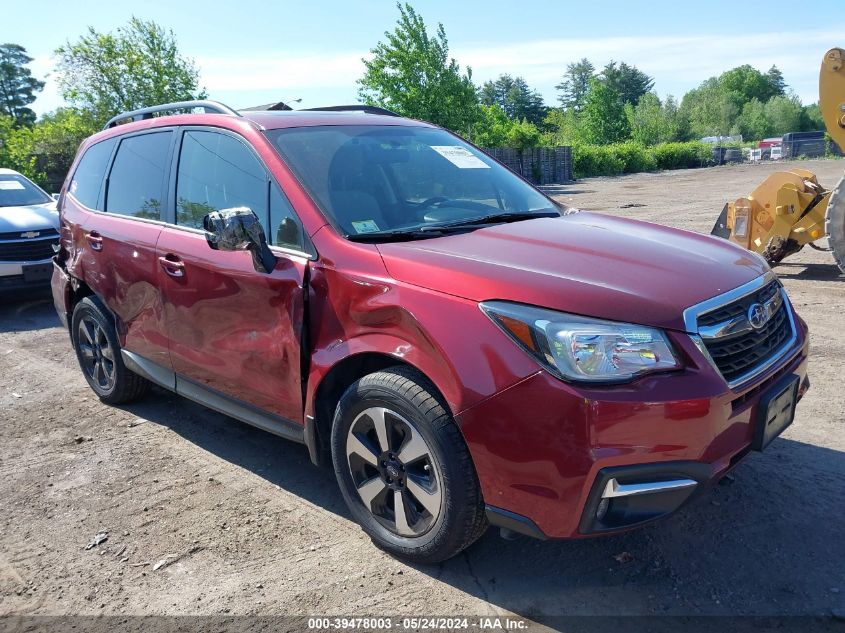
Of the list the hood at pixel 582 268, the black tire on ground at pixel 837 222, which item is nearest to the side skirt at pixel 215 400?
the hood at pixel 582 268

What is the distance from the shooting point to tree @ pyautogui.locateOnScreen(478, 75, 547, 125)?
11050cm

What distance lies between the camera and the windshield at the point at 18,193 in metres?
9.62

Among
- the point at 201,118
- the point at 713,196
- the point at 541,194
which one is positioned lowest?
the point at 713,196

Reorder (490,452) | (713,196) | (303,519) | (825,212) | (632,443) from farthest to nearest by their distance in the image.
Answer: (713,196)
(825,212)
(303,519)
(490,452)
(632,443)

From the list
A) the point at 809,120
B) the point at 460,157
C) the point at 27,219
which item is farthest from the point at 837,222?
the point at 809,120

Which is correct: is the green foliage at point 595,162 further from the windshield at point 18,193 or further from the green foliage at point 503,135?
the windshield at point 18,193

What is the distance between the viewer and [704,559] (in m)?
2.92

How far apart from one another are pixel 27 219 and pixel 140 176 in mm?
5545

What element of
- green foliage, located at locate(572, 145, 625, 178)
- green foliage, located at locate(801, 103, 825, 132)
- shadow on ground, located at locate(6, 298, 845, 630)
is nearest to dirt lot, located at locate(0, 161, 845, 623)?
shadow on ground, located at locate(6, 298, 845, 630)

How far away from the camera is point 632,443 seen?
233cm

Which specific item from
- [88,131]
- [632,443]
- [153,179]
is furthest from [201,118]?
[88,131]

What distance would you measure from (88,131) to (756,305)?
28675 mm

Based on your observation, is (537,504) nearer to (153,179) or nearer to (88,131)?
(153,179)

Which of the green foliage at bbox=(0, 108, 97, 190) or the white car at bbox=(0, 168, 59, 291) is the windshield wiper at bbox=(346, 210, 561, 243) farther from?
the green foliage at bbox=(0, 108, 97, 190)
